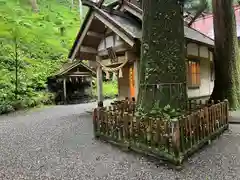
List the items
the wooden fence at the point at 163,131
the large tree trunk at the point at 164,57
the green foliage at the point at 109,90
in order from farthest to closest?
the green foliage at the point at 109,90
the large tree trunk at the point at 164,57
the wooden fence at the point at 163,131

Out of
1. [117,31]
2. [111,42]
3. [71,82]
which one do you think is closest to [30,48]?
[71,82]

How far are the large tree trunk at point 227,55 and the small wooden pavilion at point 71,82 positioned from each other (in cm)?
1079

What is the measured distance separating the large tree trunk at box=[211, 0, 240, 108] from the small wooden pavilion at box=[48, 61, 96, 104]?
1079 centimetres

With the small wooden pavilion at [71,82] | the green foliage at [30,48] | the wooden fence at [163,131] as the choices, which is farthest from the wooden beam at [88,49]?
the small wooden pavilion at [71,82]

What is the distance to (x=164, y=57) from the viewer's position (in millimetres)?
5020

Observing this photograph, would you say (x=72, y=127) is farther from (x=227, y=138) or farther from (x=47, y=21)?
(x=47, y=21)

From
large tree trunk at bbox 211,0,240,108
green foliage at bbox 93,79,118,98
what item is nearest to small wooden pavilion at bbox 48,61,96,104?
green foliage at bbox 93,79,118,98

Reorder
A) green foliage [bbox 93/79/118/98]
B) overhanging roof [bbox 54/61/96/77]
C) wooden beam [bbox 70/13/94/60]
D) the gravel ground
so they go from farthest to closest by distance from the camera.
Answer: green foliage [bbox 93/79/118/98] < overhanging roof [bbox 54/61/96/77] < wooden beam [bbox 70/13/94/60] < the gravel ground

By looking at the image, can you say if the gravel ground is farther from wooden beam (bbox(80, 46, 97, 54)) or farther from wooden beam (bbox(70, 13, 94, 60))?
wooden beam (bbox(80, 46, 97, 54))

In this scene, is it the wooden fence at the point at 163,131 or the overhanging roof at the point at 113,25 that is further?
the overhanging roof at the point at 113,25

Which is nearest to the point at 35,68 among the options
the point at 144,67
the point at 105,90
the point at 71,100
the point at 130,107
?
the point at 71,100

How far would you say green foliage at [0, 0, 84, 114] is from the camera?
47.5 feet

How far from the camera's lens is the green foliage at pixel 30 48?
1449cm

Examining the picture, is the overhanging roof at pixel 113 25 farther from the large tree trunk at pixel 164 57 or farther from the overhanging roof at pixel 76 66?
the overhanging roof at pixel 76 66
